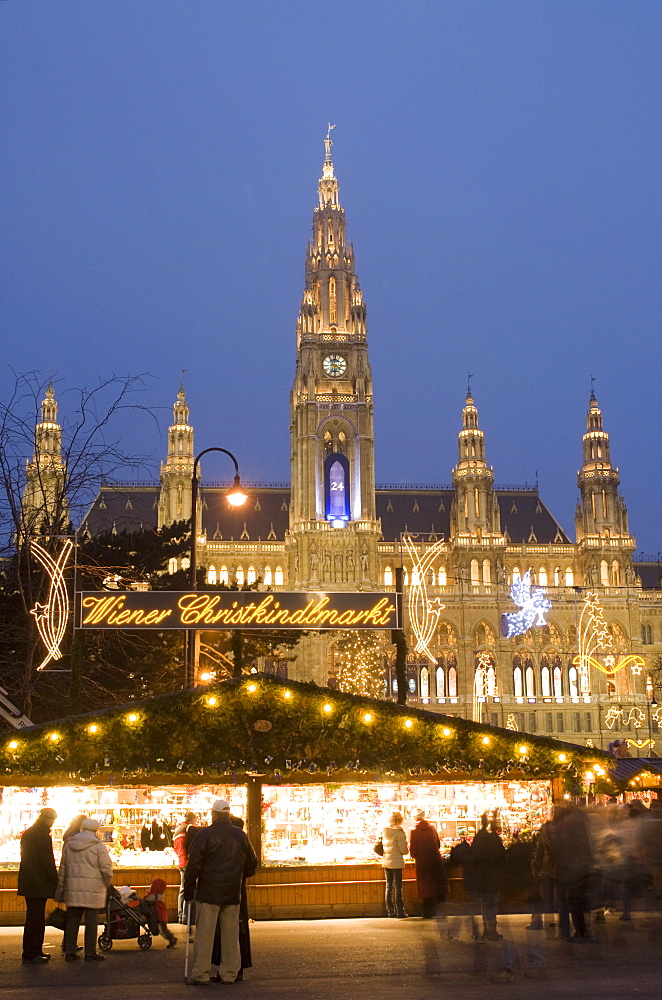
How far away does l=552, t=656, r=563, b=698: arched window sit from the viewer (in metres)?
93.8

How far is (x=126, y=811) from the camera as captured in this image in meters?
19.6

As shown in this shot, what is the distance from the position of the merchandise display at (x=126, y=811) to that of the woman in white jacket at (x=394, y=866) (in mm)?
2596

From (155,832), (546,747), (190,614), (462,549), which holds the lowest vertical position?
(155,832)

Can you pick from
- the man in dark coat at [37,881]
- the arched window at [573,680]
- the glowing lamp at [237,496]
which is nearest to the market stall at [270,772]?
the man in dark coat at [37,881]

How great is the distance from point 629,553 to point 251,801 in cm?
8315

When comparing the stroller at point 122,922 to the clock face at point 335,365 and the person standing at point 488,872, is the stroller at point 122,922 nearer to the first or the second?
the person standing at point 488,872

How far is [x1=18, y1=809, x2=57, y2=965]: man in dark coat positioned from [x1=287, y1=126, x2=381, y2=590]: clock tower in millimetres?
73544

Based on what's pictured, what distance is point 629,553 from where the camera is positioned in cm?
9819

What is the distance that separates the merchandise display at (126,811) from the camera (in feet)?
63.2

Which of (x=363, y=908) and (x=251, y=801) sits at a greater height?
(x=251, y=801)

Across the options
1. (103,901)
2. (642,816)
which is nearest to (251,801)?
(103,901)

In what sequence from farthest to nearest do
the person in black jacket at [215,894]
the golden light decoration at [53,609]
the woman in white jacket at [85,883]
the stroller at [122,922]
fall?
1. the golden light decoration at [53,609]
2. the stroller at [122,922]
3. the woman in white jacket at [85,883]
4. the person in black jacket at [215,894]

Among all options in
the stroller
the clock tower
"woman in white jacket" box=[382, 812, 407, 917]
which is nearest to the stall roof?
"woman in white jacket" box=[382, 812, 407, 917]

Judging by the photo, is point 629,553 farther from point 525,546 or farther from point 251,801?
point 251,801
